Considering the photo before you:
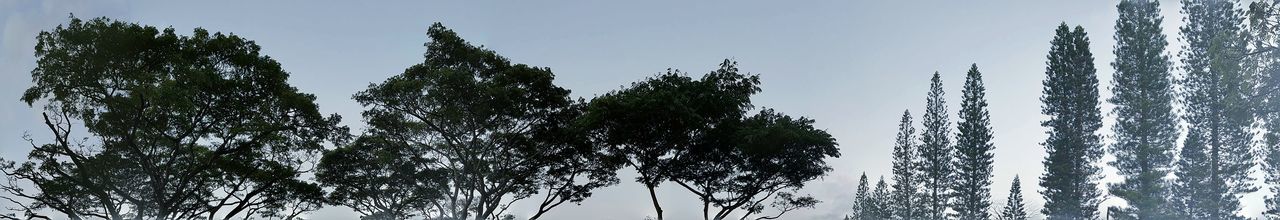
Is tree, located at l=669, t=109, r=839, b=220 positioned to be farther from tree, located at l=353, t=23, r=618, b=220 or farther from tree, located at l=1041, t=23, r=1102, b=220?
tree, located at l=1041, t=23, r=1102, b=220

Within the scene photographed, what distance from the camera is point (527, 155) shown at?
24172 mm

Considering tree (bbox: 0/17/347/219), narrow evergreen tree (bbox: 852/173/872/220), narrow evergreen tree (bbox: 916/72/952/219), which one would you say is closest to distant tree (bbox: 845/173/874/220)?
narrow evergreen tree (bbox: 852/173/872/220)

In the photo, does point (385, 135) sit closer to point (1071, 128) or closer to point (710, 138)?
point (710, 138)

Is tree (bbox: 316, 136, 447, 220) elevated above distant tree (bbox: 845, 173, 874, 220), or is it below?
below

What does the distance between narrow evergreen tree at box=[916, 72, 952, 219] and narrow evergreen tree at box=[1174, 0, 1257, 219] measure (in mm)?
10825

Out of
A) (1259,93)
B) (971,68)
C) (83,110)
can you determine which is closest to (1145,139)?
(971,68)

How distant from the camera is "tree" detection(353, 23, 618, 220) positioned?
70.0 feet

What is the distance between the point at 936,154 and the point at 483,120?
27.5m

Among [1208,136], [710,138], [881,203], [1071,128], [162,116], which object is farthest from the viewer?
[881,203]

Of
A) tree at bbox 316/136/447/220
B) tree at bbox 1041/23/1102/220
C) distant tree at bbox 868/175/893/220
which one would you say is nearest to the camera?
tree at bbox 316/136/447/220

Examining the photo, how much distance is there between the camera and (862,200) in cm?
5903

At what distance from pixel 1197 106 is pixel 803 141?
1754 cm

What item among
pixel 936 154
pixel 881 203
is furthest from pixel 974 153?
pixel 881 203

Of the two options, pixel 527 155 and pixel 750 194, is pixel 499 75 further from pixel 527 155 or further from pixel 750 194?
pixel 750 194
